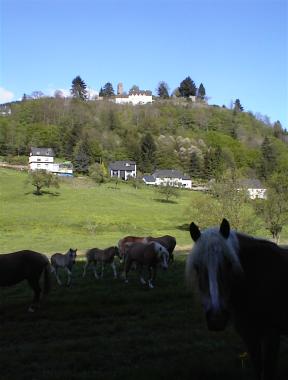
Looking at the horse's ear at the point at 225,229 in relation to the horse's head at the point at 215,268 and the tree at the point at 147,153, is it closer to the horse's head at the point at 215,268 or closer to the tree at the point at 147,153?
the horse's head at the point at 215,268

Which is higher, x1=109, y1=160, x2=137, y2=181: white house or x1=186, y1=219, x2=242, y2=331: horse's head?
x1=186, y1=219, x2=242, y2=331: horse's head

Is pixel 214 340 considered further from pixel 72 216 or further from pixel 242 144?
pixel 242 144

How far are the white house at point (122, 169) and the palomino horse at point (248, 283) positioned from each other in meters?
121

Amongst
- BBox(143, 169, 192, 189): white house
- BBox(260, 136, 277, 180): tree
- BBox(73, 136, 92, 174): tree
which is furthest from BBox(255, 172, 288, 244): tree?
BBox(260, 136, 277, 180): tree

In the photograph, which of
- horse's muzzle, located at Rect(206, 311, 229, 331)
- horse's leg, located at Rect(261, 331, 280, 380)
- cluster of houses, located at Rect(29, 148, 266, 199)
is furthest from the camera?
cluster of houses, located at Rect(29, 148, 266, 199)

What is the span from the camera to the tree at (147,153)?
452 ft

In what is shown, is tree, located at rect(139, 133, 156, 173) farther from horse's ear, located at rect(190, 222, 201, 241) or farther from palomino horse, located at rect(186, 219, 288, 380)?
horse's ear, located at rect(190, 222, 201, 241)

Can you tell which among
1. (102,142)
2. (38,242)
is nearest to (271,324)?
(38,242)

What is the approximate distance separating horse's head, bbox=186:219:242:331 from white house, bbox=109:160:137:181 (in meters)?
122

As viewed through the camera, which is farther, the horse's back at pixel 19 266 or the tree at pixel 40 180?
the tree at pixel 40 180

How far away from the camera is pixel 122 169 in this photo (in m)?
130

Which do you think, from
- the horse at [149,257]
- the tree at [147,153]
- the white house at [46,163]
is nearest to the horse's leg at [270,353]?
the horse at [149,257]

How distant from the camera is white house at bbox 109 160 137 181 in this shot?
128 m

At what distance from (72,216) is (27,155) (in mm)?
79828
